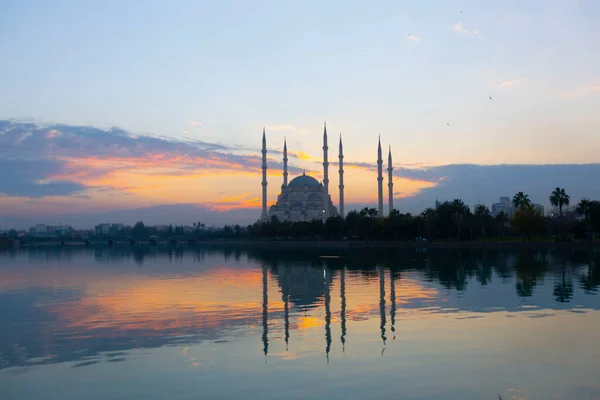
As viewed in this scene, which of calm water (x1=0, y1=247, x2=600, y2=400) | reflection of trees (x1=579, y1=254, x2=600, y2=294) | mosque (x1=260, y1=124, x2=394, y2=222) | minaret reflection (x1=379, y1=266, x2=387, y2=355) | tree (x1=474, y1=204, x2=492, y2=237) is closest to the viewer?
calm water (x1=0, y1=247, x2=600, y2=400)

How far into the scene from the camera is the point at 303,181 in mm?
163250

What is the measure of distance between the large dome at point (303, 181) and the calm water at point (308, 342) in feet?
427

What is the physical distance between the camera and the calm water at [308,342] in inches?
516

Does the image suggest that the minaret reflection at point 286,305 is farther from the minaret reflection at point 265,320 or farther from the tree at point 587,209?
the tree at point 587,209

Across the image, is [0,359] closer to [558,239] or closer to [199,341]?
[199,341]

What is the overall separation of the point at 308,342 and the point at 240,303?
30.8 feet

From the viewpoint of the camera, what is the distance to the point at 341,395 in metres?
12.4

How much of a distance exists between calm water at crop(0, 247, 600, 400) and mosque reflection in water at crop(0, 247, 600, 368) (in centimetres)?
9

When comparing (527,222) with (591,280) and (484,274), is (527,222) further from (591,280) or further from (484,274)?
(591,280)

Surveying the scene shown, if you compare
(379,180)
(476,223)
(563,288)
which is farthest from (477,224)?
(563,288)

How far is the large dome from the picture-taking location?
162 meters

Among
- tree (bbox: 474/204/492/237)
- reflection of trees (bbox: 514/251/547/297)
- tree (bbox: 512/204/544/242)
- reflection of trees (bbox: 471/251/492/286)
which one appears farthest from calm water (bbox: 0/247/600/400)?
tree (bbox: 474/204/492/237)

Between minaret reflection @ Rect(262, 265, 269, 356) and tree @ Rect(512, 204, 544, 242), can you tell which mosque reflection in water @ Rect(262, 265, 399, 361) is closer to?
minaret reflection @ Rect(262, 265, 269, 356)

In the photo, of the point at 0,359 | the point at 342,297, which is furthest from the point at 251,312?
the point at 0,359
